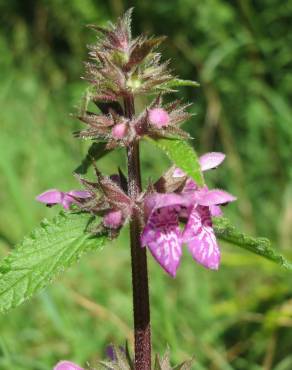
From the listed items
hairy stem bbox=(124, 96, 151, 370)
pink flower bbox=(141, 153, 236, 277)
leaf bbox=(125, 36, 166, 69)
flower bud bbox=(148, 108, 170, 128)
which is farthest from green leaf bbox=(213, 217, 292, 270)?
leaf bbox=(125, 36, 166, 69)

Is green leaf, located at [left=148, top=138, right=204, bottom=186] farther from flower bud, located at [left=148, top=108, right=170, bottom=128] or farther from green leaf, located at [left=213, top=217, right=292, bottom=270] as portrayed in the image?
green leaf, located at [left=213, top=217, right=292, bottom=270]

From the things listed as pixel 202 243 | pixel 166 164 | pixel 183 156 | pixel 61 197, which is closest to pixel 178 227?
pixel 202 243

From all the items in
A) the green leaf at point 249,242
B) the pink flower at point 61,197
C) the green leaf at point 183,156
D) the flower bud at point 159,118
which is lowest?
the green leaf at point 249,242

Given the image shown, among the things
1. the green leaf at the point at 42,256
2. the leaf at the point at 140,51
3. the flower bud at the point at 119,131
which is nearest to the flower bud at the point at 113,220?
the green leaf at the point at 42,256

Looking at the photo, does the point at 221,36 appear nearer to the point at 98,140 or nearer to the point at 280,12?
the point at 280,12

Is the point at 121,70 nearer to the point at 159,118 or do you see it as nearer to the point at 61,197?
the point at 159,118

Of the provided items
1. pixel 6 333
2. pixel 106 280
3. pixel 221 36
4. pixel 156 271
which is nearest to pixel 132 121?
pixel 156 271

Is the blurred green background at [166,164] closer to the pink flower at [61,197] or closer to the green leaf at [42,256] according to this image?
Answer: the pink flower at [61,197]
